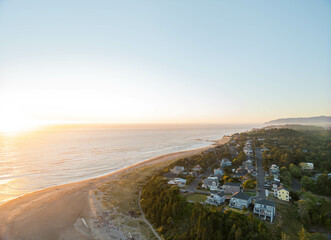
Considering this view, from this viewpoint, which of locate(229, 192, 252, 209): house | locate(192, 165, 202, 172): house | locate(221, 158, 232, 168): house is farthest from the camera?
locate(221, 158, 232, 168): house

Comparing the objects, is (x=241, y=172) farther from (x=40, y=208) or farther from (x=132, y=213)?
(x=40, y=208)

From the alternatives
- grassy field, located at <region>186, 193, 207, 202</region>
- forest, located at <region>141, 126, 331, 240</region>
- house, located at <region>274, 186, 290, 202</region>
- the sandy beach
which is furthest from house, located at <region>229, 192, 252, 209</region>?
the sandy beach

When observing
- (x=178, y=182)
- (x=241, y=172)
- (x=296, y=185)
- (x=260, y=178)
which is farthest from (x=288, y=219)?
(x=241, y=172)

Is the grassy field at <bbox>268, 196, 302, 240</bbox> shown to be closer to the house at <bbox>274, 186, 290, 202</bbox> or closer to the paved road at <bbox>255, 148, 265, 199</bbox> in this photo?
the house at <bbox>274, 186, 290, 202</bbox>

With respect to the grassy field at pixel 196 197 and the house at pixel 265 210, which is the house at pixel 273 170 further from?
the grassy field at pixel 196 197

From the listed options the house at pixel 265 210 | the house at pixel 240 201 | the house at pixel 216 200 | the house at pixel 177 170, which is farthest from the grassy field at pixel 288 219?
the house at pixel 177 170
